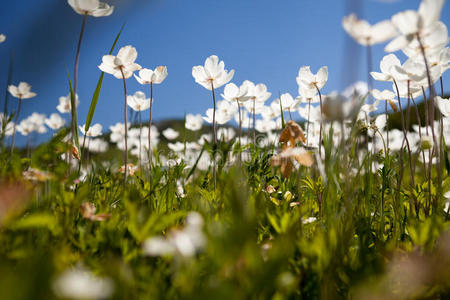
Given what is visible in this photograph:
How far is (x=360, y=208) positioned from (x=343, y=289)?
0.50 meters

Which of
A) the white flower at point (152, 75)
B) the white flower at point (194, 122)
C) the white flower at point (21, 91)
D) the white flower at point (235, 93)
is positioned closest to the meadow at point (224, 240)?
the white flower at point (152, 75)

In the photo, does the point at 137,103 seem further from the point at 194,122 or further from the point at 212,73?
the point at 194,122

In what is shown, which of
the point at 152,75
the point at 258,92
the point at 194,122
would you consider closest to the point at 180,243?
the point at 152,75

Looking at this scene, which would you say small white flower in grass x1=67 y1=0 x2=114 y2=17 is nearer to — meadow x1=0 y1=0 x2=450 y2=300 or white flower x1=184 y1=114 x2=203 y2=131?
meadow x1=0 y1=0 x2=450 y2=300

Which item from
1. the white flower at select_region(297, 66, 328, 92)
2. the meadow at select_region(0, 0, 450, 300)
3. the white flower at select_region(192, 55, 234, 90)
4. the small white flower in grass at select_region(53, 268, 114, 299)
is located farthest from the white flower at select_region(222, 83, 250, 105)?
the small white flower in grass at select_region(53, 268, 114, 299)

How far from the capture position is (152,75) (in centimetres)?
196

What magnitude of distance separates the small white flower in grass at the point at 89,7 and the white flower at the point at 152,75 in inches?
16.8

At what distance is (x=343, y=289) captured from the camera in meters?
0.88

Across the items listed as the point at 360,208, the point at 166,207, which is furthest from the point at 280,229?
the point at 166,207

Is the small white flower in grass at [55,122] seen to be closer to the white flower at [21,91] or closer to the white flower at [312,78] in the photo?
the white flower at [21,91]

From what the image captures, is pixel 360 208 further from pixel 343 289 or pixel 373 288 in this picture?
pixel 373 288

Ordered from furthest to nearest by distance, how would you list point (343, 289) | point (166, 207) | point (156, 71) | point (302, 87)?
1. point (302, 87)
2. point (156, 71)
3. point (166, 207)
4. point (343, 289)

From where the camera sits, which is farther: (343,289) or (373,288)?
(343,289)

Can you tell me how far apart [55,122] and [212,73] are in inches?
150
